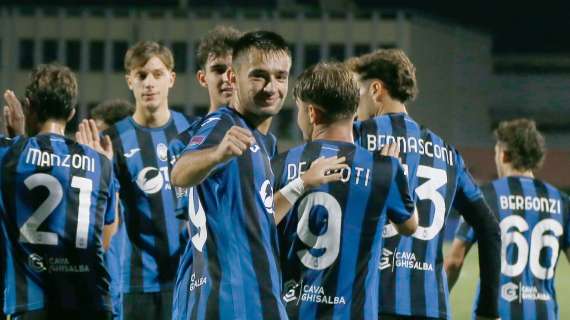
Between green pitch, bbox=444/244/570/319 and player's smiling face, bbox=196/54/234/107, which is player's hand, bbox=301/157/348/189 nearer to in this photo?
player's smiling face, bbox=196/54/234/107

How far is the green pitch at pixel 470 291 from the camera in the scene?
1314cm

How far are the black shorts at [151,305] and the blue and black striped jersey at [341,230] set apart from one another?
6.26 feet

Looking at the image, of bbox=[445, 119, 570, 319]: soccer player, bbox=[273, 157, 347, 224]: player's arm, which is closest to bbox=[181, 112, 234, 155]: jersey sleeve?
bbox=[273, 157, 347, 224]: player's arm

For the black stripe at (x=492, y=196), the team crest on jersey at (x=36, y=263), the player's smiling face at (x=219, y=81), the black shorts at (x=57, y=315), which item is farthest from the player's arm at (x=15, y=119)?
the black stripe at (x=492, y=196)

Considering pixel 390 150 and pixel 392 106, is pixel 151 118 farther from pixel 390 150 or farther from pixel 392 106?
pixel 390 150

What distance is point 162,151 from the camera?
6.85 metres

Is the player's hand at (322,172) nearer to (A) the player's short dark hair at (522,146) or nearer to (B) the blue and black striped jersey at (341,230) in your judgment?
(B) the blue and black striped jersey at (341,230)

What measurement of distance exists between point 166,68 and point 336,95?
235 cm

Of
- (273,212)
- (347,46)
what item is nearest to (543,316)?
(273,212)

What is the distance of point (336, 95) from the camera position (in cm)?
480

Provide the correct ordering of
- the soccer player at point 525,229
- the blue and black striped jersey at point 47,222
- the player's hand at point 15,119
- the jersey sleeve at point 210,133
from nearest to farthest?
the jersey sleeve at point 210,133 < the blue and black striped jersey at point 47,222 < the player's hand at point 15,119 < the soccer player at point 525,229

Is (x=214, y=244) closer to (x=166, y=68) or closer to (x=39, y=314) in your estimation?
(x=39, y=314)

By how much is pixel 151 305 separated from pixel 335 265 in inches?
82.7

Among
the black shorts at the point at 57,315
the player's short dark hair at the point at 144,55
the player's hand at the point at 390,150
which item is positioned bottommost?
the black shorts at the point at 57,315
